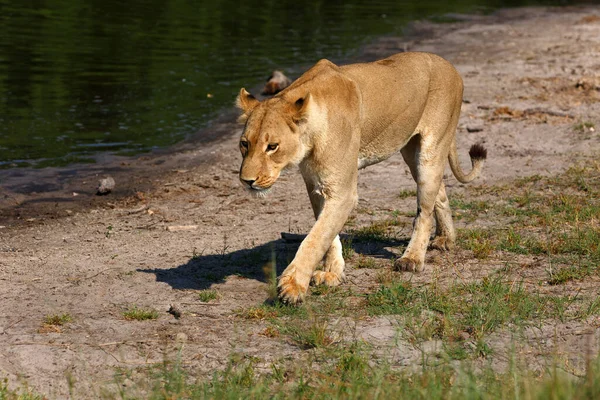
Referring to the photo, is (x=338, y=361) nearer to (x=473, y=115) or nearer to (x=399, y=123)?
(x=399, y=123)

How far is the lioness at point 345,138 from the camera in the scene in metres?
5.43

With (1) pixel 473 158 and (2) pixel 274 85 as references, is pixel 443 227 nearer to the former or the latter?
(1) pixel 473 158

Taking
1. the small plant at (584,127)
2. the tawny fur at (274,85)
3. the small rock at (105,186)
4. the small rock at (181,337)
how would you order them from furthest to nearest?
the tawny fur at (274,85) → the small plant at (584,127) → the small rock at (105,186) → the small rock at (181,337)

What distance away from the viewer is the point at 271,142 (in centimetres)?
538

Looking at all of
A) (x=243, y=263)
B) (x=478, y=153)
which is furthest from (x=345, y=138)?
(x=478, y=153)

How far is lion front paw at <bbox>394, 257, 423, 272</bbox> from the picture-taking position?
643 centimetres

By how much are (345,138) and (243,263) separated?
4.82 feet

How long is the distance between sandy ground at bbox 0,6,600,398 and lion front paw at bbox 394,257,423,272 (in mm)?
102

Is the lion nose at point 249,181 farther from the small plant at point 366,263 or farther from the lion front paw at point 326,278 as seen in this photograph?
the small plant at point 366,263

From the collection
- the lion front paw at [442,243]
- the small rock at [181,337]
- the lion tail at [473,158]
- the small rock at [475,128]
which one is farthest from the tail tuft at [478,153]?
the small rock at [475,128]

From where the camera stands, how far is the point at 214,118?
1321cm

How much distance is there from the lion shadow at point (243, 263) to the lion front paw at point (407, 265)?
1.39 ft

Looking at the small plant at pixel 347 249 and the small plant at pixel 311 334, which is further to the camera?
the small plant at pixel 347 249

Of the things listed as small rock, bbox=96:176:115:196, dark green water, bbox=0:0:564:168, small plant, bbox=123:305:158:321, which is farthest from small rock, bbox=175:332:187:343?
dark green water, bbox=0:0:564:168
